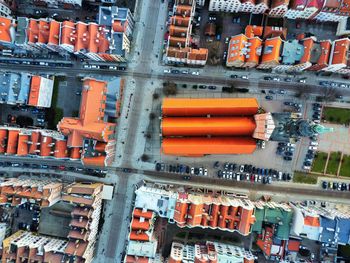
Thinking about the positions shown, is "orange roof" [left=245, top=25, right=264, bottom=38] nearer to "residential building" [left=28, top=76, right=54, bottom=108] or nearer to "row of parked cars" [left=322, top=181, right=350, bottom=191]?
"row of parked cars" [left=322, top=181, right=350, bottom=191]

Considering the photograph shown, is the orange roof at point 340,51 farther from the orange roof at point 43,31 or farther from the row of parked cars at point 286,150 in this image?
the orange roof at point 43,31

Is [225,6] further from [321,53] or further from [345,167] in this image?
[345,167]

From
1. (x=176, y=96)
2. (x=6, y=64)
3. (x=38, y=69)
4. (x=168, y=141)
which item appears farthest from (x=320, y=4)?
(x=6, y=64)

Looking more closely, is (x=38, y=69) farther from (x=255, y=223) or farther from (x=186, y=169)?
(x=255, y=223)

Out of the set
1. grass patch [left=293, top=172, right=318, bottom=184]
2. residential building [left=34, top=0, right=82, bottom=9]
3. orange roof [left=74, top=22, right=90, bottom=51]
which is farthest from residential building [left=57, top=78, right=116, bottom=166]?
grass patch [left=293, top=172, right=318, bottom=184]

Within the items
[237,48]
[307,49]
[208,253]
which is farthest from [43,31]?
[208,253]

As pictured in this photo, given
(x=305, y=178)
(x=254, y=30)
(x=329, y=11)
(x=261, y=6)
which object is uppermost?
(x=329, y=11)
